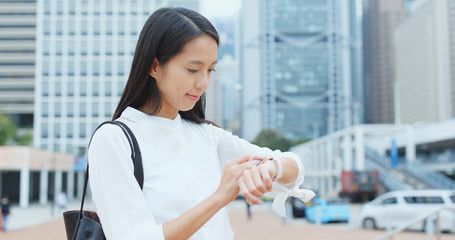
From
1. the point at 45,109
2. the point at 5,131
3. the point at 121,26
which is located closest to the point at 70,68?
the point at 45,109

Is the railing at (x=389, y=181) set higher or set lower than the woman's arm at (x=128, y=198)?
lower

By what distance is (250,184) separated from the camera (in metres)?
1.06

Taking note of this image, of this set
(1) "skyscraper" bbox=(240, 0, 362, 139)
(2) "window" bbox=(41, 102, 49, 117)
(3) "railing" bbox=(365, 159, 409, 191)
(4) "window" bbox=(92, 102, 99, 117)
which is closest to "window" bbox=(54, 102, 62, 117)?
(2) "window" bbox=(41, 102, 49, 117)

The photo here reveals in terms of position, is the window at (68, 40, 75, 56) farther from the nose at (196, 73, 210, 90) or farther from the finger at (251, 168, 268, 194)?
the finger at (251, 168, 268, 194)

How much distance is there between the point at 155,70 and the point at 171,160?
0.25 m

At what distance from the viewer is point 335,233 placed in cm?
1597

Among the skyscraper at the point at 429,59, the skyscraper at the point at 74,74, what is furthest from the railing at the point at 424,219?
the skyscraper at the point at 429,59

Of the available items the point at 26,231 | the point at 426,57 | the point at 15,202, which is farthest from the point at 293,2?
the point at 26,231

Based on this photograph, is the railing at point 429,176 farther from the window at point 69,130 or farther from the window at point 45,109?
the window at point 45,109

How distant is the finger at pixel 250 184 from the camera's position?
105 cm

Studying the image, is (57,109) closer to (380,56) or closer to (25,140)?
(25,140)

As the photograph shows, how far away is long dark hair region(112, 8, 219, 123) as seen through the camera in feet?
4.29

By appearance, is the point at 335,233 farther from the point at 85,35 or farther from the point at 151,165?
the point at 85,35

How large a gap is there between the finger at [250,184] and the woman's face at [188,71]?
1.08 ft
